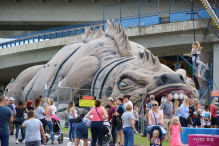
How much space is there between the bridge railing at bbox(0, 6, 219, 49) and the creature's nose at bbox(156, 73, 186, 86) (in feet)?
51.9

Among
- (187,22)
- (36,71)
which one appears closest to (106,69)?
(36,71)

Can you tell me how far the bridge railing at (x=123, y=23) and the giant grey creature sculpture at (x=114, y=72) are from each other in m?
10.1

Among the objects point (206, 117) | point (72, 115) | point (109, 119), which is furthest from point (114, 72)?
point (206, 117)

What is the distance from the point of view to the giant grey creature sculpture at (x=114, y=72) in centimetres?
1249

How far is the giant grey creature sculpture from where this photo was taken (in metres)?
12.5

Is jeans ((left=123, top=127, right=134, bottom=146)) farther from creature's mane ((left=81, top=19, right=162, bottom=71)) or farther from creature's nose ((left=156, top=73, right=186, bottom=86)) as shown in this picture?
creature's mane ((left=81, top=19, right=162, bottom=71))

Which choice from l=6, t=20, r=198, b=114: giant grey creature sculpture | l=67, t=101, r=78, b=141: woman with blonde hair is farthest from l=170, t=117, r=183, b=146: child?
l=67, t=101, r=78, b=141: woman with blonde hair

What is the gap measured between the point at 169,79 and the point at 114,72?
2.41m

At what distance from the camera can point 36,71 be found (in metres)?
22.5

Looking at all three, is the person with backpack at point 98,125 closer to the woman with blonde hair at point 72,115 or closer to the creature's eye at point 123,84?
the woman with blonde hair at point 72,115

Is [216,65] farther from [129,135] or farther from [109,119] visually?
[129,135]

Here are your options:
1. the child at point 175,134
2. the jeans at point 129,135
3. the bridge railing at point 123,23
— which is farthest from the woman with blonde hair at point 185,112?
the bridge railing at point 123,23

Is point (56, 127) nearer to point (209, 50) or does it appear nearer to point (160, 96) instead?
point (160, 96)

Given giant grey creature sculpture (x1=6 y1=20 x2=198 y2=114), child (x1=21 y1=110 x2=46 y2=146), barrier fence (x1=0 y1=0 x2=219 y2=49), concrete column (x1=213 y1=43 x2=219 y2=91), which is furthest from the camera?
barrier fence (x1=0 y1=0 x2=219 y2=49)
